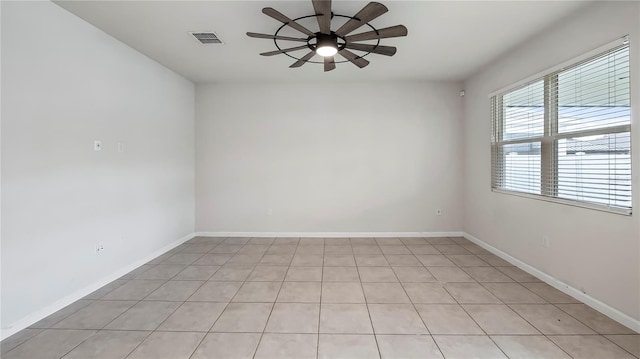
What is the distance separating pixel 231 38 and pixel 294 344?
3.14 meters

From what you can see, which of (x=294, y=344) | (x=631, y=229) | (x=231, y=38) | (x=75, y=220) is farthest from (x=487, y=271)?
(x=75, y=220)

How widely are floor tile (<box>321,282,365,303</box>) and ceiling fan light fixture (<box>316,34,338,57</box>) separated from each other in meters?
2.40

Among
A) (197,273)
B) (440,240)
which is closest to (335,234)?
(440,240)

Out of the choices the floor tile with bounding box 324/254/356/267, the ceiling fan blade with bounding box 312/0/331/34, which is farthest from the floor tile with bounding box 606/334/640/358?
the ceiling fan blade with bounding box 312/0/331/34

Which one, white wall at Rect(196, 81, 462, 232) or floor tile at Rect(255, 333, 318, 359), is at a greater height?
white wall at Rect(196, 81, 462, 232)

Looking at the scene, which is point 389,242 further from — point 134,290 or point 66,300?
point 66,300

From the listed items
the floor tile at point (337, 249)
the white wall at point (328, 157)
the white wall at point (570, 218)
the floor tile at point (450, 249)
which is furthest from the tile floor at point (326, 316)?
the white wall at point (328, 157)

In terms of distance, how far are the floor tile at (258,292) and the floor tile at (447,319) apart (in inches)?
55.3

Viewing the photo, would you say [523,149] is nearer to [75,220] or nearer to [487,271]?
[487,271]

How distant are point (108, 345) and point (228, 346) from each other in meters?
0.88

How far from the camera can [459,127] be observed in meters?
4.72

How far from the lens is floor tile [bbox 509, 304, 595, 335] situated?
A: 6.85 ft

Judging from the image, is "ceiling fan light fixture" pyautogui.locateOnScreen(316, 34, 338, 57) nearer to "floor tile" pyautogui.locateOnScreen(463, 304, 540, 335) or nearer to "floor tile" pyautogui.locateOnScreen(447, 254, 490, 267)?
"floor tile" pyautogui.locateOnScreen(463, 304, 540, 335)

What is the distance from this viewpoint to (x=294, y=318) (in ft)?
Answer: 7.43
